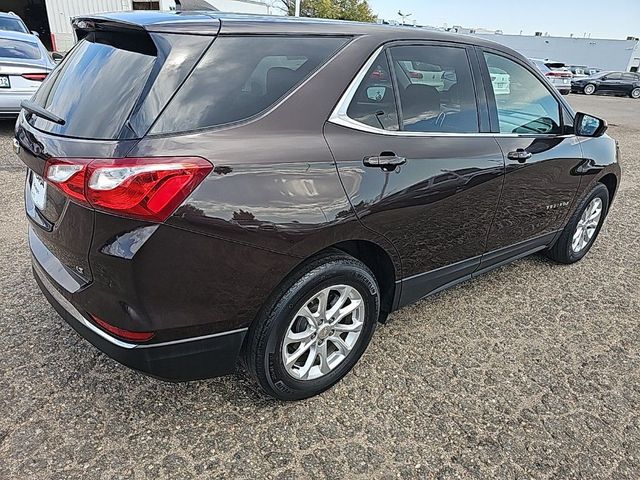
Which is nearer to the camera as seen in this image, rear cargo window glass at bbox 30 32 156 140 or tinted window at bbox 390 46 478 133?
rear cargo window glass at bbox 30 32 156 140

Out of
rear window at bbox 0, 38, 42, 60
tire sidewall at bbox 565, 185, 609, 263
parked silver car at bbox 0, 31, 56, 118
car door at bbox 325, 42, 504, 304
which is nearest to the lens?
car door at bbox 325, 42, 504, 304

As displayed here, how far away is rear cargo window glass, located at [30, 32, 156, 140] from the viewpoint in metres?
1.83

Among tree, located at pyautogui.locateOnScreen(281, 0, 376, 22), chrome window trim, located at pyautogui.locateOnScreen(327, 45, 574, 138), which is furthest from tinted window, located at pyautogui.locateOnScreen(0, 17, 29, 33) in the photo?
tree, located at pyautogui.locateOnScreen(281, 0, 376, 22)

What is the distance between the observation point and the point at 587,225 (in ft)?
13.6

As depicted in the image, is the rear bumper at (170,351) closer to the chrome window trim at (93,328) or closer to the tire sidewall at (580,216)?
the chrome window trim at (93,328)

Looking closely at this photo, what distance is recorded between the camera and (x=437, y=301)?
340 cm

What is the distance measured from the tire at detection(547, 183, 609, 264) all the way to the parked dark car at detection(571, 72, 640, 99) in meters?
29.6

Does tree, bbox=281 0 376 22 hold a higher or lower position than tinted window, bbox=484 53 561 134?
lower

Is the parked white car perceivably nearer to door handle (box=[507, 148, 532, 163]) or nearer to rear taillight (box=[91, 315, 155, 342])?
door handle (box=[507, 148, 532, 163])

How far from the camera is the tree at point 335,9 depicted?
108 ft

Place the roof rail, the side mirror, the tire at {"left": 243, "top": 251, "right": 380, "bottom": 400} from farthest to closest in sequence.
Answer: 1. the side mirror
2. the roof rail
3. the tire at {"left": 243, "top": 251, "right": 380, "bottom": 400}

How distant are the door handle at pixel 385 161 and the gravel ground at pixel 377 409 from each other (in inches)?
43.5

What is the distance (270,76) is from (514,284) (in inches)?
101

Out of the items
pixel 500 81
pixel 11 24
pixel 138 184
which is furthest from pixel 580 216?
pixel 11 24
